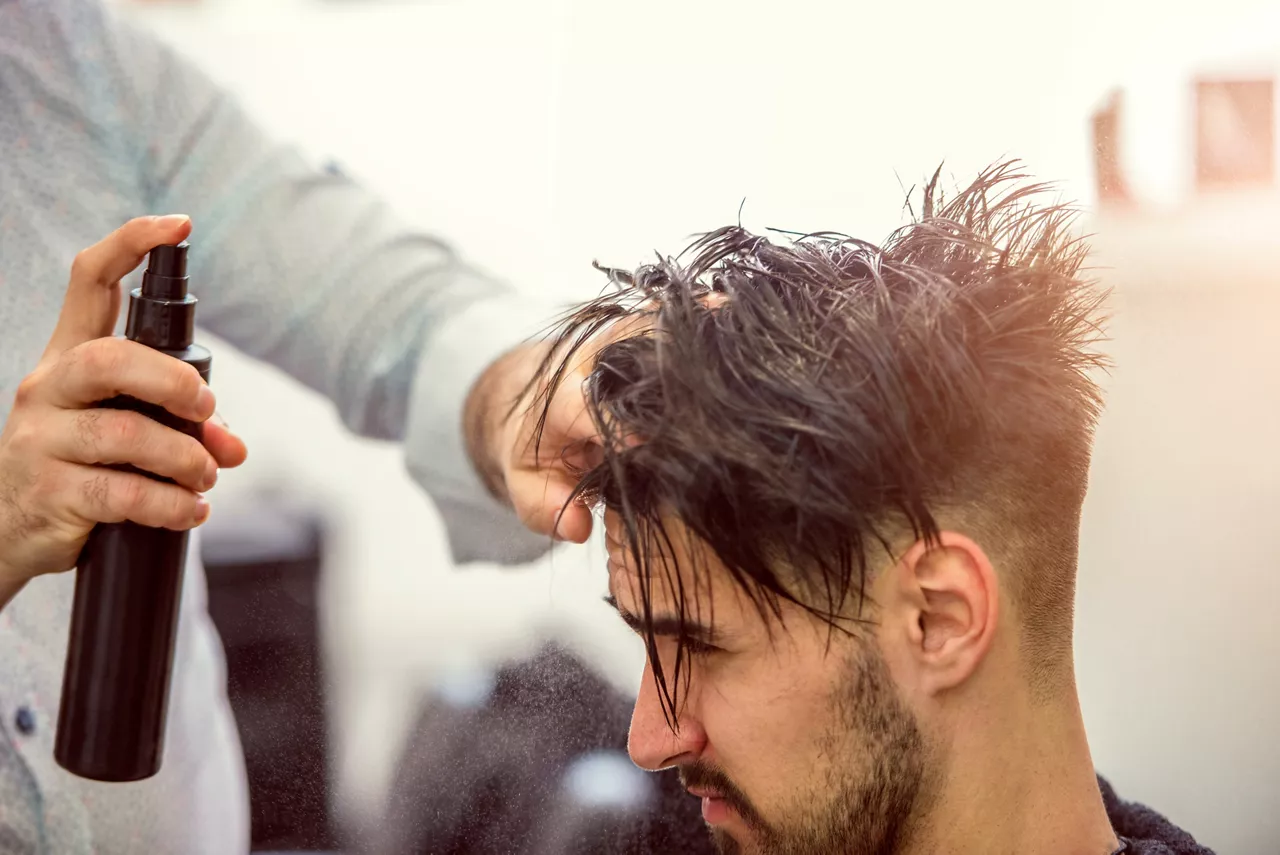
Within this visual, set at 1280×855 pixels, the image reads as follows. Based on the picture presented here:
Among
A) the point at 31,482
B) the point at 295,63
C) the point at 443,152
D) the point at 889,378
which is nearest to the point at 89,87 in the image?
the point at 295,63

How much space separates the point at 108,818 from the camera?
3.86 feet

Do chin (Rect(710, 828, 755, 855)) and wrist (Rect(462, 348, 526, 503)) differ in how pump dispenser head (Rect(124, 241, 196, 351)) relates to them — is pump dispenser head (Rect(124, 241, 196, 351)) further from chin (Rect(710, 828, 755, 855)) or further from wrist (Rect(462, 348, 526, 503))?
chin (Rect(710, 828, 755, 855))

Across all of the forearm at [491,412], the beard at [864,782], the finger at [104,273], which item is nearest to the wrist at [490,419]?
the forearm at [491,412]

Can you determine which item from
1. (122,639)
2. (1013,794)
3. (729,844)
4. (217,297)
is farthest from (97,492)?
(1013,794)

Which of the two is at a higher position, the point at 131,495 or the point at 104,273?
the point at 104,273

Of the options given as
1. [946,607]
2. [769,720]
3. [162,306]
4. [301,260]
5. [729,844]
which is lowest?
[729,844]

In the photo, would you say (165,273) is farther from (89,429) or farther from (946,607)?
(946,607)

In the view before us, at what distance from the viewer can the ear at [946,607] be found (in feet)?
2.89

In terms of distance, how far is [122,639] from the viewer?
995mm

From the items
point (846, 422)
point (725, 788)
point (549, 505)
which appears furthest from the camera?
point (549, 505)

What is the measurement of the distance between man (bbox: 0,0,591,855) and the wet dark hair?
29 cm

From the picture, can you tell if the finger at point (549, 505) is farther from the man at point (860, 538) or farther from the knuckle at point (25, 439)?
the knuckle at point (25, 439)

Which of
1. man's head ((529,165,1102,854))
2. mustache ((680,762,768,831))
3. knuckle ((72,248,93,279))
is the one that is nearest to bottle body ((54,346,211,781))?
knuckle ((72,248,93,279))

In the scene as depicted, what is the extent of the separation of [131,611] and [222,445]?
0.54 feet
